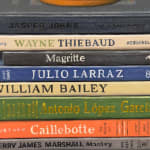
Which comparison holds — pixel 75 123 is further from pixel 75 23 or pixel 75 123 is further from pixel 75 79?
pixel 75 23

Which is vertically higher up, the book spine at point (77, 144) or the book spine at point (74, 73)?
the book spine at point (74, 73)

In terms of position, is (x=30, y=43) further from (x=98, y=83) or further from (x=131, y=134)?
(x=131, y=134)

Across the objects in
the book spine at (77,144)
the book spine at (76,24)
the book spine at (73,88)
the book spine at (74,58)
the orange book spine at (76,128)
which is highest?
the book spine at (76,24)

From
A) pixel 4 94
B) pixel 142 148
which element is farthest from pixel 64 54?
pixel 142 148

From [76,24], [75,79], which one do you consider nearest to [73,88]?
[75,79]

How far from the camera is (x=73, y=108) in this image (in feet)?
2.31

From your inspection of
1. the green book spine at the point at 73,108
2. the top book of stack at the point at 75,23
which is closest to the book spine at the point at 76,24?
the top book of stack at the point at 75,23

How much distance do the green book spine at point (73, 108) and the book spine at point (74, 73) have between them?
4 centimetres

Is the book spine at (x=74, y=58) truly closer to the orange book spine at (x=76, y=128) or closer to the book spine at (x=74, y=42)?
the book spine at (x=74, y=42)

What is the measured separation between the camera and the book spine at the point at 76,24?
27.0 inches

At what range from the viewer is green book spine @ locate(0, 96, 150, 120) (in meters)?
0.70

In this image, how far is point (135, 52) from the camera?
68 centimetres

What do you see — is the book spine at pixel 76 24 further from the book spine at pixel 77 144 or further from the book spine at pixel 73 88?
the book spine at pixel 77 144

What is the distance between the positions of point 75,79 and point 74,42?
0.07 metres
